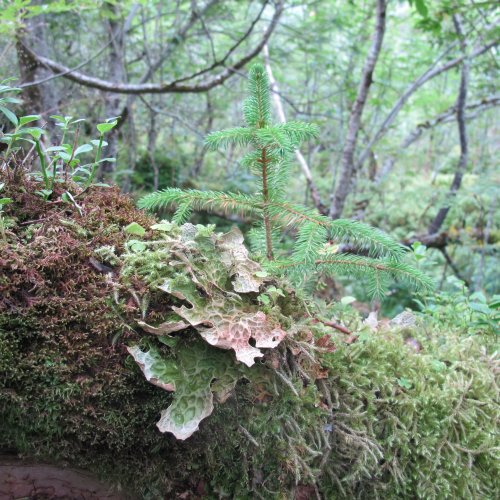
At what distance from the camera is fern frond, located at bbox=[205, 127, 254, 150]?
153cm

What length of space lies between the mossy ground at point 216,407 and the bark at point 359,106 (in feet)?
10.2

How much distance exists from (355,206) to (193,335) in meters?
5.72

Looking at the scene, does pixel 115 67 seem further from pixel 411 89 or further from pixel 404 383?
Result: pixel 404 383

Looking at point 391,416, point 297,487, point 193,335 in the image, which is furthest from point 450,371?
point 193,335

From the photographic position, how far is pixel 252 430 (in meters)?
1.31

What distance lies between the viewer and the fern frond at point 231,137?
1527mm

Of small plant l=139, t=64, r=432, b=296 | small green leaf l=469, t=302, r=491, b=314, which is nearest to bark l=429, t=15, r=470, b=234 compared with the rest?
small green leaf l=469, t=302, r=491, b=314

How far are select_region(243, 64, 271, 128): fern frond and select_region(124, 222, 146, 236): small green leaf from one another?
53 centimetres

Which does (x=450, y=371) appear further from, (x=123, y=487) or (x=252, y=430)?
(x=123, y=487)

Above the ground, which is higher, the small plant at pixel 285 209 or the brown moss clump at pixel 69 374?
the small plant at pixel 285 209

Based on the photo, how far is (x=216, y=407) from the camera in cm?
126

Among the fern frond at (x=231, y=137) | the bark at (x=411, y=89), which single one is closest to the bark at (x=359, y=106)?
the bark at (x=411, y=89)

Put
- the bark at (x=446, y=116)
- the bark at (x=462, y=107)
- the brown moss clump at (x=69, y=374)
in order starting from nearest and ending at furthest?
the brown moss clump at (x=69, y=374)
the bark at (x=462, y=107)
the bark at (x=446, y=116)

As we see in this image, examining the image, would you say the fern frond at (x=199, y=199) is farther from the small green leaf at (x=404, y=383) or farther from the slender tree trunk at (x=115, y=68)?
the slender tree trunk at (x=115, y=68)
